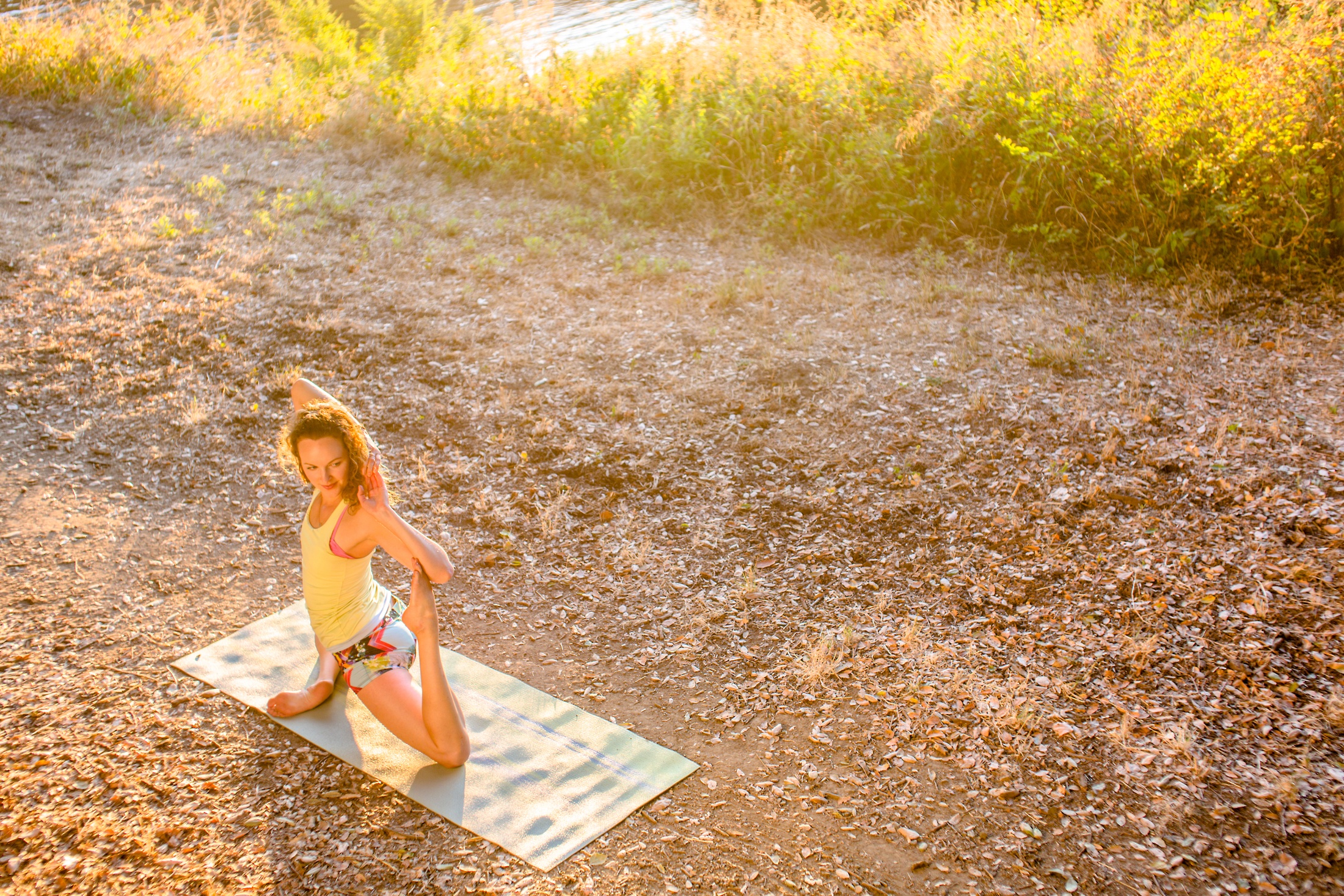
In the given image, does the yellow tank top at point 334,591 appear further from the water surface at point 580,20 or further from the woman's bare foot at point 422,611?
the water surface at point 580,20

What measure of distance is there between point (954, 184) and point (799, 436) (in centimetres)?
333

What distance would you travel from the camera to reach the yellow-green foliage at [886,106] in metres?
5.68

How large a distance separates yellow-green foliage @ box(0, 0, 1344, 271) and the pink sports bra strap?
210 inches

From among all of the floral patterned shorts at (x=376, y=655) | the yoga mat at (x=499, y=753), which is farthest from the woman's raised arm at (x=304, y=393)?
the yoga mat at (x=499, y=753)

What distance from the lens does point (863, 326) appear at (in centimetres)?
609

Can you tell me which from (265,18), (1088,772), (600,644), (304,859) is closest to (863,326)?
(600,644)

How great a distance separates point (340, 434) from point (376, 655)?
77 cm

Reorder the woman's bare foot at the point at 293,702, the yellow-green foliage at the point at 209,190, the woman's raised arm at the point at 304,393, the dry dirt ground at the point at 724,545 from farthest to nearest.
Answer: the yellow-green foliage at the point at 209,190, the woman's raised arm at the point at 304,393, the woman's bare foot at the point at 293,702, the dry dirt ground at the point at 724,545

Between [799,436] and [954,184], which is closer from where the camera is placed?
[799,436]

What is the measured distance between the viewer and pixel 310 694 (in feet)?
10.5

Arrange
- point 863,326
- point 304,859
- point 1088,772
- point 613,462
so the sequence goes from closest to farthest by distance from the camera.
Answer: point 304,859 < point 1088,772 < point 613,462 < point 863,326

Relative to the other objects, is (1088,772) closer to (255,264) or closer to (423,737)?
(423,737)

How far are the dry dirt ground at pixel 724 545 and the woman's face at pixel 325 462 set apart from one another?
0.96 meters

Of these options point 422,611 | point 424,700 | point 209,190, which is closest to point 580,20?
point 209,190
